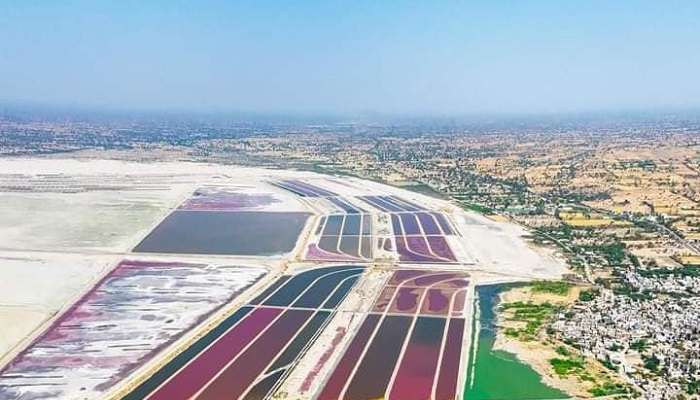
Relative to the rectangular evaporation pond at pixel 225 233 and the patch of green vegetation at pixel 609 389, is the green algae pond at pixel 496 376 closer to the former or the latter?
the patch of green vegetation at pixel 609 389

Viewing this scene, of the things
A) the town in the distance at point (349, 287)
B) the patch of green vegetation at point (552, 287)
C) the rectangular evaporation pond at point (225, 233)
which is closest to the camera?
the town in the distance at point (349, 287)

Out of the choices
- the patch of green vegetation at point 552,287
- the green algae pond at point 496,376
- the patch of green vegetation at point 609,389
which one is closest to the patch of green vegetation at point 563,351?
the green algae pond at point 496,376

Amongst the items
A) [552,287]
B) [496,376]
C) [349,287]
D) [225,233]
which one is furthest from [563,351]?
[225,233]

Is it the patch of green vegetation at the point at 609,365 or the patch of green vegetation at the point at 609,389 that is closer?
the patch of green vegetation at the point at 609,389

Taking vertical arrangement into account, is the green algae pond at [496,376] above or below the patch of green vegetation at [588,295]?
below

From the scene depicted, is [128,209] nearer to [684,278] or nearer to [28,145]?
[684,278]

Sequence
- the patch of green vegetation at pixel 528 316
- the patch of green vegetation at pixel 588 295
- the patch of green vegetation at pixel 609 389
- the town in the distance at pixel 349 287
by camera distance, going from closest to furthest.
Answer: the patch of green vegetation at pixel 609 389, the town in the distance at pixel 349 287, the patch of green vegetation at pixel 528 316, the patch of green vegetation at pixel 588 295
